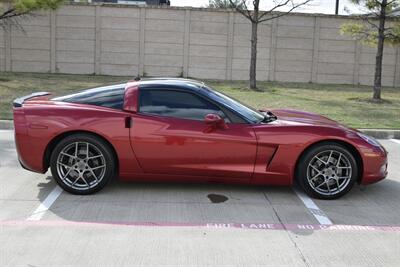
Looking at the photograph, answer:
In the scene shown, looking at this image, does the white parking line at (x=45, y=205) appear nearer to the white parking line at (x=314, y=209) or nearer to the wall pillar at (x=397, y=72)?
the white parking line at (x=314, y=209)

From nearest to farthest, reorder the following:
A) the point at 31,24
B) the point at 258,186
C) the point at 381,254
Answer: the point at 381,254 → the point at 258,186 → the point at 31,24

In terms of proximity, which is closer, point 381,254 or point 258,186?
point 381,254

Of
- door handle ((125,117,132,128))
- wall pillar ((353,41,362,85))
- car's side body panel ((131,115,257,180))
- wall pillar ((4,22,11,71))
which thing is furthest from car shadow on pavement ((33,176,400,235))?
wall pillar ((353,41,362,85))

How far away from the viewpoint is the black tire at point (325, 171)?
5.66 metres

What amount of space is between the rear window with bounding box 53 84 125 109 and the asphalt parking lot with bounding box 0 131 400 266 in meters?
0.98

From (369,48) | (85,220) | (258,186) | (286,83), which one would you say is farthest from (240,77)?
(85,220)

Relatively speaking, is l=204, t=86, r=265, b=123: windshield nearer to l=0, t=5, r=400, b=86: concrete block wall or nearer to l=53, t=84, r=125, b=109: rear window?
l=53, t=84, r=125, b=109: rear window

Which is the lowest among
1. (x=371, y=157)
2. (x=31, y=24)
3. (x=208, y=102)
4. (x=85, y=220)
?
(x=85, y=220)

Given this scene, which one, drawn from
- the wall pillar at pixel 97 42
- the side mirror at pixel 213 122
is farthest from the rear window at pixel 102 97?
the wall pillar at pixel 97 42

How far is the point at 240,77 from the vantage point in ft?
75.7

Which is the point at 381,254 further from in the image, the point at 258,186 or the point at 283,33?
the point at 283,33

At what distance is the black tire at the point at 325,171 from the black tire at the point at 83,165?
2.10 metres

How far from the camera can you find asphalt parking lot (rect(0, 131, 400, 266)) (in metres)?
4.04

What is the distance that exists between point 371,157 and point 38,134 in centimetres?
364
